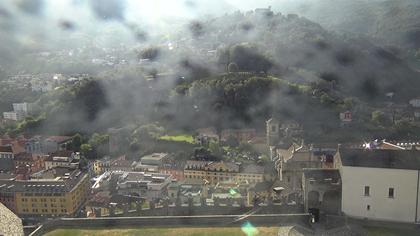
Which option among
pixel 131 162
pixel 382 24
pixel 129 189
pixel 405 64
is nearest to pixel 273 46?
pixel 405 64

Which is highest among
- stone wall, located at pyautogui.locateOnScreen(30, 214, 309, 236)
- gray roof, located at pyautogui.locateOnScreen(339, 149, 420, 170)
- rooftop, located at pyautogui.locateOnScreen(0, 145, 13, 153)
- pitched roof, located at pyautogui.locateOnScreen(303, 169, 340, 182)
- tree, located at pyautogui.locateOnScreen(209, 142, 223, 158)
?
gray roof, located at pyautogui.locateOnScreen(339, 149, 420, 170)

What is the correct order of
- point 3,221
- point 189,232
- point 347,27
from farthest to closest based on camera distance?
1. point 347,27
2. point 189,232
3. point 3,221

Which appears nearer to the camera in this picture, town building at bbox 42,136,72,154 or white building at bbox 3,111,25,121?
town building at bbox 42,136,72,154

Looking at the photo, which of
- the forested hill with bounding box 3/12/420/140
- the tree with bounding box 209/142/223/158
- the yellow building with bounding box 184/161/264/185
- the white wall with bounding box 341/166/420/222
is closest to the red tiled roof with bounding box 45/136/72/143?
the forested hill with bounding box 3/12/420/140

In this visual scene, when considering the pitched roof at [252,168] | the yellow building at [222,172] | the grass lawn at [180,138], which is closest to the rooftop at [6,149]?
the grass lawn at [180,138]

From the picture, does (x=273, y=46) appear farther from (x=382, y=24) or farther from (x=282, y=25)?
(x=382, y=24)

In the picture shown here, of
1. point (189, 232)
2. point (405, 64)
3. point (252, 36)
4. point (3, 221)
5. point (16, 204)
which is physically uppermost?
point (252, 36)

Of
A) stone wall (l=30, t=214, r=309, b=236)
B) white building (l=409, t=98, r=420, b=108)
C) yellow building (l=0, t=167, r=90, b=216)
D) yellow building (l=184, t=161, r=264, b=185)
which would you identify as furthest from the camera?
white building (l=409, t=98, r=420, b=108)

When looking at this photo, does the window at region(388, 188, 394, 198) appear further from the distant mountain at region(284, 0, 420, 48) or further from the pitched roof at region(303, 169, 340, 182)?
the distant mountain at region(284, 0, 420, 48)

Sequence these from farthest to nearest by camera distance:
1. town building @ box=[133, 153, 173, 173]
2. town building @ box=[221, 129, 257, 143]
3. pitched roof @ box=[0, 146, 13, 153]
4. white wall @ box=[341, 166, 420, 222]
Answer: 1. town building @ box=[221, 129, 257, 143]
2. pitched roof @ box=[0, 146, 13, 153]
3. town building @ box=[133, 153, 173, 173]
4. white wall @ box=[341, 166, 420, 222]
